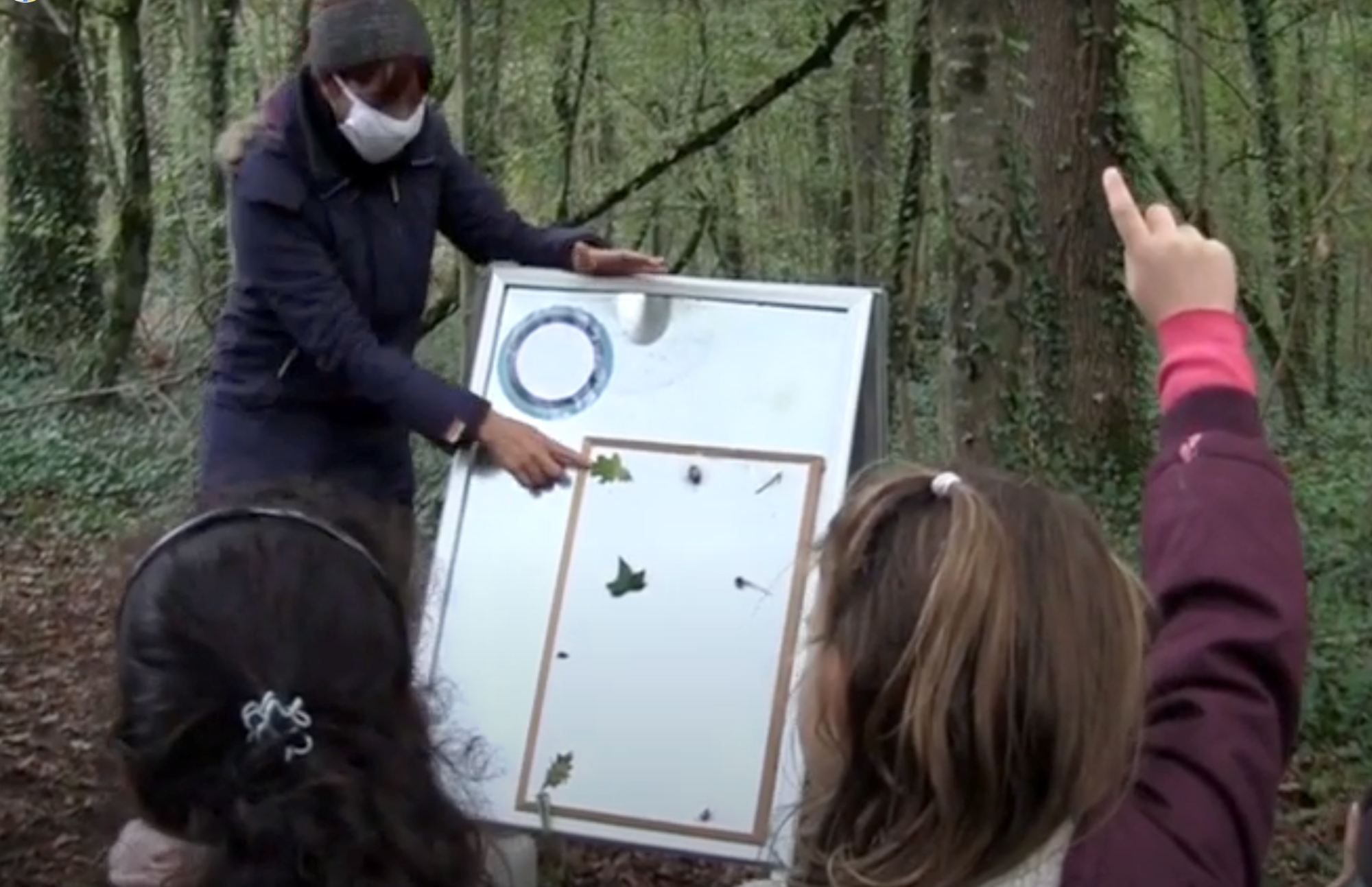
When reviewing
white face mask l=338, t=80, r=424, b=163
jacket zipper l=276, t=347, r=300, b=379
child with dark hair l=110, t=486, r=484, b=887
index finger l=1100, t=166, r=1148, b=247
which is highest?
white face mask l=338, t=80, r=424, b=163

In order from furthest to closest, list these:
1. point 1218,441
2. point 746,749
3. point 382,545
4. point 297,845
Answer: point 746,749
point 382,545
point 1218,441
point 297,845

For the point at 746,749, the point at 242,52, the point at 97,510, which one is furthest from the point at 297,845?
the point at 242,52

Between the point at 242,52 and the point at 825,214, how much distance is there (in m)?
4.19

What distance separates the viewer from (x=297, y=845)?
5.86ft

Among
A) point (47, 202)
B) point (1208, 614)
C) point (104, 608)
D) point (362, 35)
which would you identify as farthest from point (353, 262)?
point (47, 202)

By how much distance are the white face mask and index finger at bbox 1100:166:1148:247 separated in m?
2.01

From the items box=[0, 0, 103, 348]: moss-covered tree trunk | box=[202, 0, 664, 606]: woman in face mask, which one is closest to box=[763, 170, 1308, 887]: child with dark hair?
box=[202, 0, 664, 606]: woman in face mask

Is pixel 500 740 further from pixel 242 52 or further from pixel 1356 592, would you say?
pixel 242 52

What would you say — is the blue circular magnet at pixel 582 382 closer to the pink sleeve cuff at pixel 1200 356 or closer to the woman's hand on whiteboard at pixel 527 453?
the woman's hand on whiteboard at pixel 527 453

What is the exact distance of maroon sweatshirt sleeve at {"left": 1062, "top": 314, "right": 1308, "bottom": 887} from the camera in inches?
69.7

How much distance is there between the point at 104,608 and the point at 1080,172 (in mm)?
4554

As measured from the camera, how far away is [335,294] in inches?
150

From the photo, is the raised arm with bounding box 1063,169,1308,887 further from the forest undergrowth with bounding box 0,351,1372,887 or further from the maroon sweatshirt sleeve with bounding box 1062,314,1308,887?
the forest undergrowth with bounding box 0,351,1372,887

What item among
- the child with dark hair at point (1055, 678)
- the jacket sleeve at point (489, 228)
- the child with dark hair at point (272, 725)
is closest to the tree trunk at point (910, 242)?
the jacket sleeve at point (489, 228)
